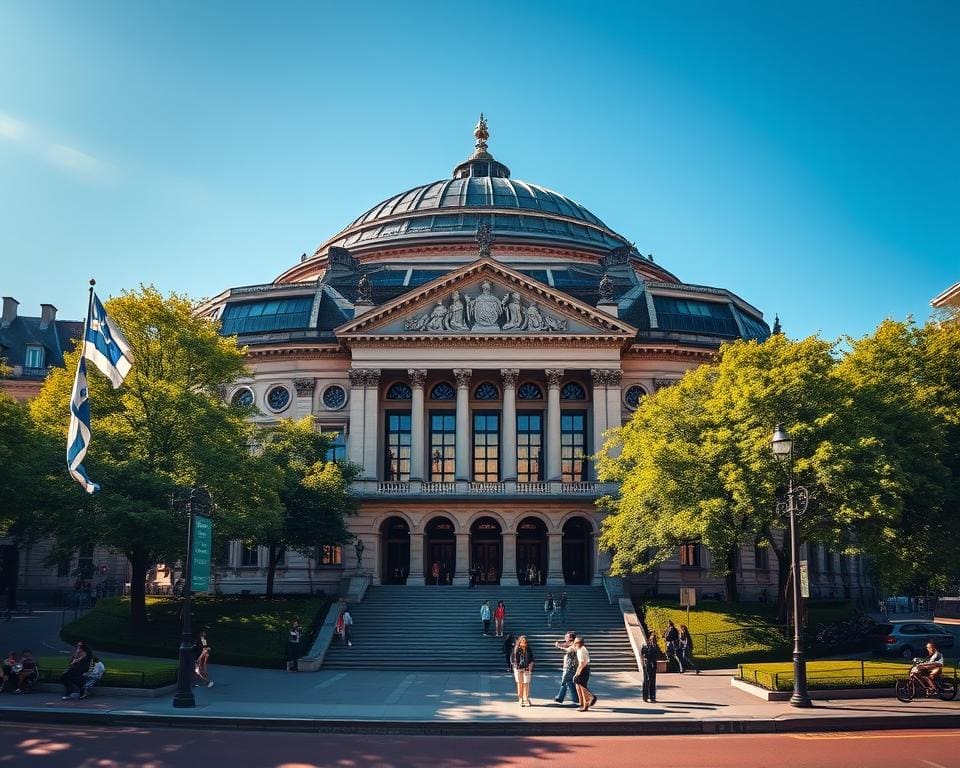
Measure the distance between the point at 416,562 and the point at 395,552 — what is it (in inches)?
133

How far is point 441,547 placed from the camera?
56281 millimetres

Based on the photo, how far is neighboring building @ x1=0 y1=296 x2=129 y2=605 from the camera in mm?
61438

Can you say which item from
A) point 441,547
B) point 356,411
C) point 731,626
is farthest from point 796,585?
point 356,411

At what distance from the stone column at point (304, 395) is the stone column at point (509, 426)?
12472 millimetres

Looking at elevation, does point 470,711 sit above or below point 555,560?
below

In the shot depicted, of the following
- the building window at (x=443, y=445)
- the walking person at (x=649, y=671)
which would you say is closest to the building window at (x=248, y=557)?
the building window at (x=443, y=445)

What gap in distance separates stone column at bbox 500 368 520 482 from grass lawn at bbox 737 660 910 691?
25.7 metres

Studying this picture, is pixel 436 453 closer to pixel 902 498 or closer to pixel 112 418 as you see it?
pixel 112 418

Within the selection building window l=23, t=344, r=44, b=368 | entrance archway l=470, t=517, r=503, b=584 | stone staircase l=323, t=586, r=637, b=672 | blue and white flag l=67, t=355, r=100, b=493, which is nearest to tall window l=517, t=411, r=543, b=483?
entrance archway l=470, t=517, r=503, b=584

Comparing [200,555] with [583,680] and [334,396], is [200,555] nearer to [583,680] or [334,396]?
[583,680]

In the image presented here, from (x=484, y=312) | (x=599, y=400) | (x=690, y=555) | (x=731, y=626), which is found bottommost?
(x=731, y=626)

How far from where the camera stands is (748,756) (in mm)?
18859

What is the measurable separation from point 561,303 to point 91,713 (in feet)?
125

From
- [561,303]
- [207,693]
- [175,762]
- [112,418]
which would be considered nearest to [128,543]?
[112,418]
